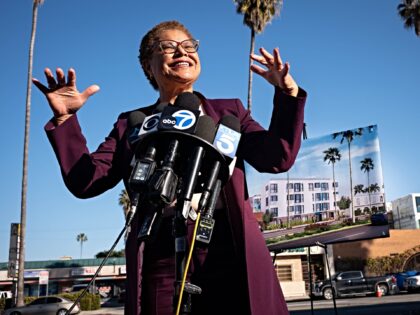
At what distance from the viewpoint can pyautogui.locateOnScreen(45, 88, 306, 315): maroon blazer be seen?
1.63 m

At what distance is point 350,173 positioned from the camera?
14617mm

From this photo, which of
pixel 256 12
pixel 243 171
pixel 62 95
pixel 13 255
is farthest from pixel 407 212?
pixel 62 95

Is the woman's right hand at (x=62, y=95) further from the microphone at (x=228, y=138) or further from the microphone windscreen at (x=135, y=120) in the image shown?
the microphone at (x=228, y=138)

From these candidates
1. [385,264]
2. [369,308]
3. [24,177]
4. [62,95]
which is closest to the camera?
[62,95]

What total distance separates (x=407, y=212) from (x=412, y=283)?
3505 cm

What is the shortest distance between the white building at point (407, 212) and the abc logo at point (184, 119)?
58.9m

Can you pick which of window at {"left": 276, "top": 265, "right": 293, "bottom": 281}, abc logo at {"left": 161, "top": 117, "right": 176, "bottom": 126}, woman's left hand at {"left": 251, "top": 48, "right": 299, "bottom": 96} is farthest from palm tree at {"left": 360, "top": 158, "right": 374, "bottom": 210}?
window at {"left": 276, "top": 265, "right": 293, "bottom": 281}

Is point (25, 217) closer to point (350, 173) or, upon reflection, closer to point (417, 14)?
point (350, 173)

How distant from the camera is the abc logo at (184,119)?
147cm

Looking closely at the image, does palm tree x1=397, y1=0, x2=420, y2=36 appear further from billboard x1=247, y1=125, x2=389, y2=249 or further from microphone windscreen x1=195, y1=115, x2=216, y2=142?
microphone windscreen x1=195, y1=115, x2=216, y2=142

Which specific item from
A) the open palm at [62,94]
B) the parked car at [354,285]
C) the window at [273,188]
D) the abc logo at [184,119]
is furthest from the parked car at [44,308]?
the abc logo at [184,119]

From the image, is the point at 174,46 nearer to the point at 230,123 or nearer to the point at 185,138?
the point at 230,123

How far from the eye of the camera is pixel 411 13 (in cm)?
2191

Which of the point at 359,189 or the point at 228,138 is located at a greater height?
the point at 359,189
